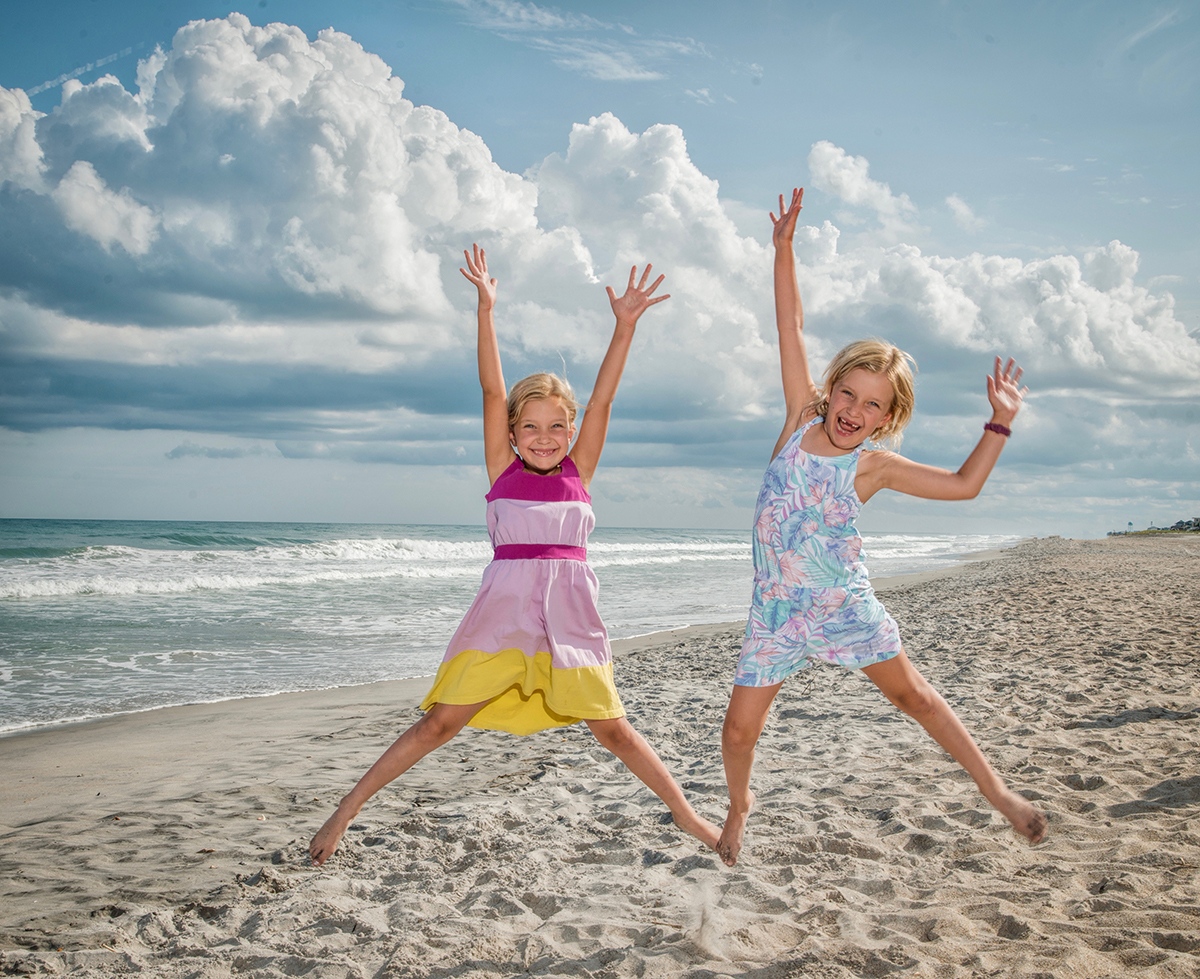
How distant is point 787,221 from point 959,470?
4.47 ft

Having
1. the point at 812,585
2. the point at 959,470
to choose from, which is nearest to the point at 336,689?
the point at 812,585

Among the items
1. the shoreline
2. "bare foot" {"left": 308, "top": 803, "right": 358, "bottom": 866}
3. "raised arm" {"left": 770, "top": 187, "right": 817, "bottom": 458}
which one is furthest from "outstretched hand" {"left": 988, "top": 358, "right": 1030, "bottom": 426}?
the shoreline

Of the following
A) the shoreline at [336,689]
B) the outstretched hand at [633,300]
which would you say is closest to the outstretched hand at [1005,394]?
the outstretched hand at [633,300]

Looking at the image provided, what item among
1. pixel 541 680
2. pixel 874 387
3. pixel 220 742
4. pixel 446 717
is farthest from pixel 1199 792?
pixel 220 742

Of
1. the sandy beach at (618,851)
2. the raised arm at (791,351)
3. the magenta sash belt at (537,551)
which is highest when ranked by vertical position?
the raised arm at (791,351)

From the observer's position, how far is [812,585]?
289 cm

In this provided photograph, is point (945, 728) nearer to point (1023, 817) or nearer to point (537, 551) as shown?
point (1023, 817)

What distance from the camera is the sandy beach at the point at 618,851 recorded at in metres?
2.60

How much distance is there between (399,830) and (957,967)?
97.6 inches

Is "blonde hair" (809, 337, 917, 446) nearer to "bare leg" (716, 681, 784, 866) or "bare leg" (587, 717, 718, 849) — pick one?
"bare leg" (716, 681, 784, 866)

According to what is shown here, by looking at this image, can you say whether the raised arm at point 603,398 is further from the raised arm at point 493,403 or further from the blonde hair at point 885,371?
the blonde hair at point 885,371

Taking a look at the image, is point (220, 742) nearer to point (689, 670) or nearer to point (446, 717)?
point (446, 717)

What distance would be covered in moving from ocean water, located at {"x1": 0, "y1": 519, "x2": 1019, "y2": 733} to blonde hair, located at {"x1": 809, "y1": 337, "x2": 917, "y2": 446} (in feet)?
21.7

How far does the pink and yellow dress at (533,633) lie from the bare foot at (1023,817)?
1475 mm
